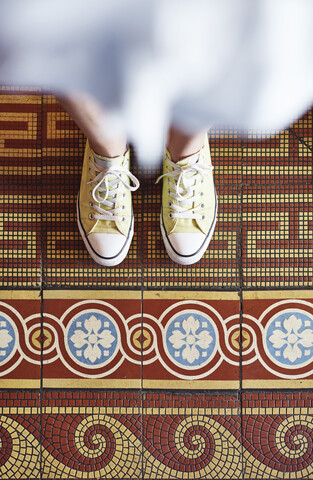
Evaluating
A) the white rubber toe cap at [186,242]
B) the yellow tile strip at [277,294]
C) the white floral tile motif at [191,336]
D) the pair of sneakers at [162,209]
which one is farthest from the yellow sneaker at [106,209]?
the yellow tile strip at [277,294]

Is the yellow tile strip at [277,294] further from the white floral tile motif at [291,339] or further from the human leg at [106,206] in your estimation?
the human leg at [106,206]

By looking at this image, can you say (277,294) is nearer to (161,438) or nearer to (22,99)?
(161,438)

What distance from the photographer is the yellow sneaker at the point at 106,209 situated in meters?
0.90

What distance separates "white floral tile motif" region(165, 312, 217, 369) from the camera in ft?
3.39

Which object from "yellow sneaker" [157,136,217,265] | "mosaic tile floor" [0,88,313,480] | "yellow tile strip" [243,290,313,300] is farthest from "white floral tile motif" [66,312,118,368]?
"yellow tile strip" [243,290,313,300]

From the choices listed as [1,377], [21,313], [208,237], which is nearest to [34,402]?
[1,377]

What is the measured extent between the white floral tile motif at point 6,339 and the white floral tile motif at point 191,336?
38 centimetres

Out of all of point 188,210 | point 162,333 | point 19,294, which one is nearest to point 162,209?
point 188,210

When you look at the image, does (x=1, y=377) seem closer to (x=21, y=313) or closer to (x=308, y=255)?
(x=21, y=313)

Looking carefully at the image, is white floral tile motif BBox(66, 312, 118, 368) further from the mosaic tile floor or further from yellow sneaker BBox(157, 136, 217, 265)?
yellow sneaker BBox(157, 136, 217, 265)

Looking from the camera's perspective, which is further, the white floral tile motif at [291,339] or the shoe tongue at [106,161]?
the white floral tile motif at [291,339]

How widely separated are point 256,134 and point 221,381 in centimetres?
62

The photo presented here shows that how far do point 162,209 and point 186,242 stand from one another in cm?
10

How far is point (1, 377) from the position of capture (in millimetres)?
1040
